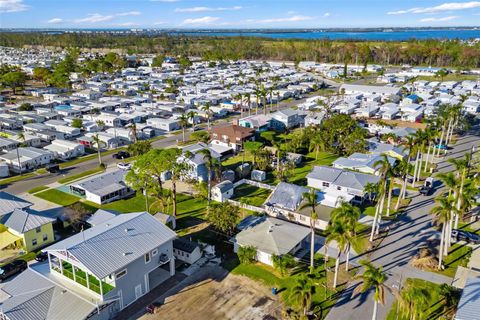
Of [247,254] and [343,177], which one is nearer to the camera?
[247,254]

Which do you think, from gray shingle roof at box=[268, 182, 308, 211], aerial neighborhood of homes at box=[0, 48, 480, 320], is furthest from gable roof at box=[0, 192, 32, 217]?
gray shingle roof at box=[268, 182, 308, 211]

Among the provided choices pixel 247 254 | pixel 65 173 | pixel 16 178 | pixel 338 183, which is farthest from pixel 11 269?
pixel 338 183

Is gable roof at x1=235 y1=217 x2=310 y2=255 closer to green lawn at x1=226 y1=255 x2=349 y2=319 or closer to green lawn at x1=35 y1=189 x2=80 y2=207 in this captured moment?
green lawn at x1=226 y1=255 x2=349 y2=319

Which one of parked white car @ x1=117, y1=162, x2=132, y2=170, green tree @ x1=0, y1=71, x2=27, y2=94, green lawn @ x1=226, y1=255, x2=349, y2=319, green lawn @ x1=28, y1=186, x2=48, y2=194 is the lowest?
green lawn @ x1=226, y1=255, x2=349, y2=319

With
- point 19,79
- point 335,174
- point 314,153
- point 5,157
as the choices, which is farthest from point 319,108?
point 19,79

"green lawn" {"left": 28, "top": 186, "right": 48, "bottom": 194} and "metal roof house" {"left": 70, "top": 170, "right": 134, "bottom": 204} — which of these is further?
"green lawn" {"left": 28, "top": 186, "right": 48, "bottom": 194}

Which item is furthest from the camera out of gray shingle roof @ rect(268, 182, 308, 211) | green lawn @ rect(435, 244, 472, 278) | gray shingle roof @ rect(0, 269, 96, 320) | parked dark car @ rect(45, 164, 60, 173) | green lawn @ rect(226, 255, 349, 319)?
parked dark car @ rect(45, 164, 60, 173)

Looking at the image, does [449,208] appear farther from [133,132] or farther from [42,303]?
[133,132]
